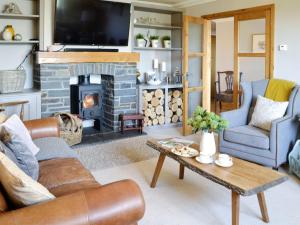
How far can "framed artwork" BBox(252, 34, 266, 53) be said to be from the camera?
463cm

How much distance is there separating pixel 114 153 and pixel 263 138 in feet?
6.39

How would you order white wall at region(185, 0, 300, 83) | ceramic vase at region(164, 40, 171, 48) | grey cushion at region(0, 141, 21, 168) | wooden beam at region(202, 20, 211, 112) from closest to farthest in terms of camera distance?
grey cushion at region(0, 141, 21, 168) → white wall at region(185, 0, 300, 83) → wooden beam at region(202, 20, 211, 112) → ceramic vase at region(164, 40, 171, 48)

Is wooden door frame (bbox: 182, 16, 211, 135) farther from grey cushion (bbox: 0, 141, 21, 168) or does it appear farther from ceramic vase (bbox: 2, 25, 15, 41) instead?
grey cushion (bbox: 0, 141, 21, 168)

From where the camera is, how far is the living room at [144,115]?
2074 mm

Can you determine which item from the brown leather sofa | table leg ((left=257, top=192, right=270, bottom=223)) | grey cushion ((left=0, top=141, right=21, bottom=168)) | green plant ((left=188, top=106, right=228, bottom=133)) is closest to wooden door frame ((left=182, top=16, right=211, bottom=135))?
green plant ((left=188, top=106, right=228, bottom=133))

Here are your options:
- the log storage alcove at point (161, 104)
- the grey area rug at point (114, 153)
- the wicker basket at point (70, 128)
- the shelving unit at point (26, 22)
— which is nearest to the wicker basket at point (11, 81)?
the shelving unit at point (26, 22)

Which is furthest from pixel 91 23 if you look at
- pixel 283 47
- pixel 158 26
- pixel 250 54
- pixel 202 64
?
pixel 283 47

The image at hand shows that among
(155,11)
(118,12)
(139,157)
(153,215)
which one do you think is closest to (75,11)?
(118,12)

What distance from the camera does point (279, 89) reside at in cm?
408

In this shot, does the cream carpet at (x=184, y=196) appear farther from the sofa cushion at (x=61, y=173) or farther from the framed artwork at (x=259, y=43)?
the framed artwork at (x=259, y=43)

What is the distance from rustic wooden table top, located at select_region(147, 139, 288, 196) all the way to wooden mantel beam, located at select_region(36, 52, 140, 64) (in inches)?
108

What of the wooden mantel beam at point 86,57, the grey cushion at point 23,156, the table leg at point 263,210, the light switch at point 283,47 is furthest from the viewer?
the wooden mantel beam at point 86,57

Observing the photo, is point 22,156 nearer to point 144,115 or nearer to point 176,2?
point 144,115

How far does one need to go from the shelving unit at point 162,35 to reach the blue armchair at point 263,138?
2064mm
